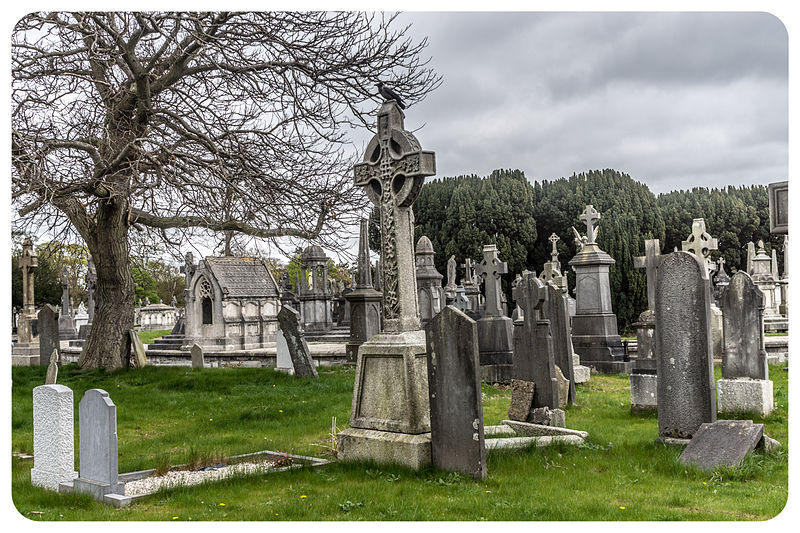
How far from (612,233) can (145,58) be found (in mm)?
32110

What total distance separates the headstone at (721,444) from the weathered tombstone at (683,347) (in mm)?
399

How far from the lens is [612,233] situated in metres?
40.4

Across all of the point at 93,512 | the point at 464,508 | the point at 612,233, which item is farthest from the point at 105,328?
the point at 612,233

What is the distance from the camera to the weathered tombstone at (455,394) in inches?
262

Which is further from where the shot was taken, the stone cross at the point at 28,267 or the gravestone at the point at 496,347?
the stone cross at the point at 28,267

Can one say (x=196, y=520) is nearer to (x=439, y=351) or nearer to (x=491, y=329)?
(x=439, y=351)

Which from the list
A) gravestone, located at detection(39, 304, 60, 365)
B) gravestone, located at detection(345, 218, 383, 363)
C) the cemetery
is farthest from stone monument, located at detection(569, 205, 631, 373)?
gravestone, located at detection(39, 304, 60, 365)

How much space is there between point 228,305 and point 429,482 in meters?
20.6

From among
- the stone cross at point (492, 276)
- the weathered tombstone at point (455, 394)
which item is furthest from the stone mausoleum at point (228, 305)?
the weathered tombstone at point (455, 394)

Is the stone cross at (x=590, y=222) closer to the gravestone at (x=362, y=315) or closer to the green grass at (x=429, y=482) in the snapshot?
the gravestone at (x=362, y=315)

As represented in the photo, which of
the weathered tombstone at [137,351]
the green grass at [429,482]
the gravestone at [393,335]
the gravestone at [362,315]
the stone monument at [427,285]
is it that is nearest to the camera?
the green grass at [429,482]

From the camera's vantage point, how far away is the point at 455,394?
680 cm

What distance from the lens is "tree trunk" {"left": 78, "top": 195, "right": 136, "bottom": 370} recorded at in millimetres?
15094

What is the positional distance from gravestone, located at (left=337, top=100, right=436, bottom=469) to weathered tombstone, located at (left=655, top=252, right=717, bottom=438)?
265 cm
